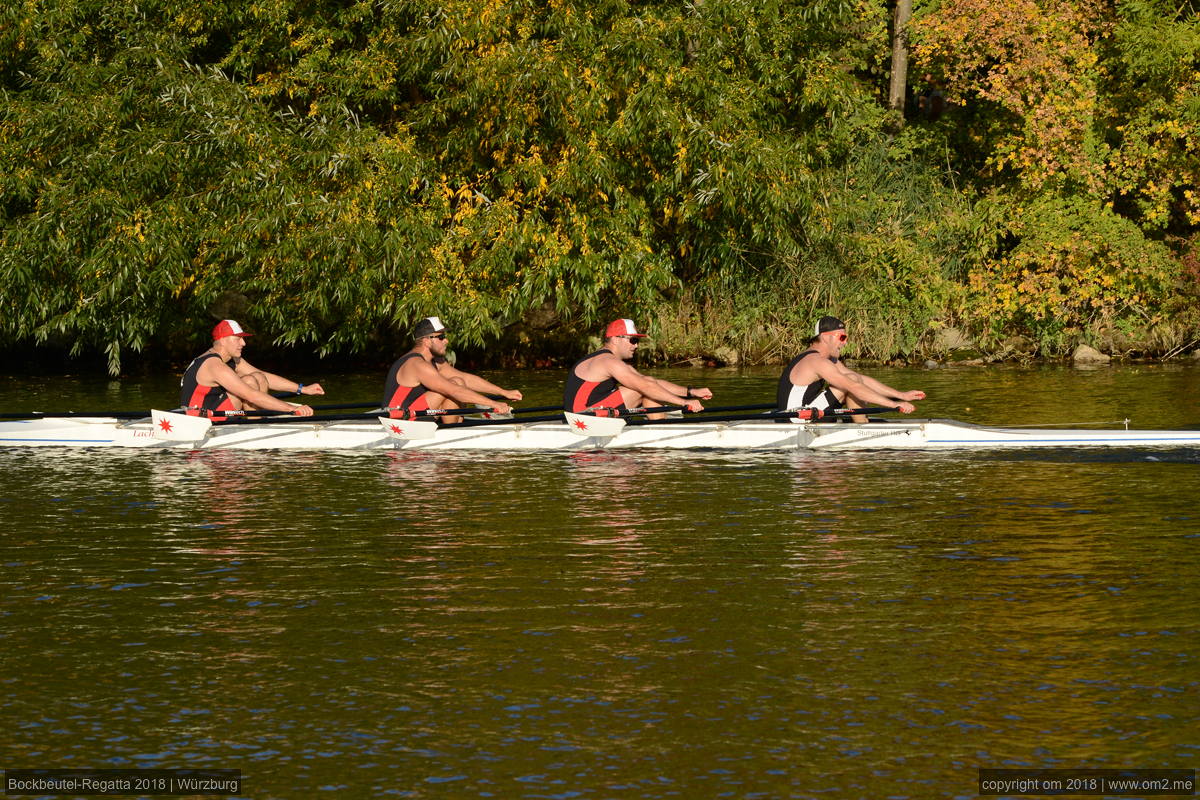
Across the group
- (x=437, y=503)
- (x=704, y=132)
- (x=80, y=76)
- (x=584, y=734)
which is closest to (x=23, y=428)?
(x=437, y=503)

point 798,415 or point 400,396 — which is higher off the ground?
point 400,396

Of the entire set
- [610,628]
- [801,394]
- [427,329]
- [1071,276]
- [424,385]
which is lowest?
[610,628]

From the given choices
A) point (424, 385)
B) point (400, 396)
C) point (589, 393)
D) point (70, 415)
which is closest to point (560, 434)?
point (589, 393)

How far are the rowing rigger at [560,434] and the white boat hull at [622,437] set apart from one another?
1 cm

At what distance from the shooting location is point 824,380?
68.6 feet

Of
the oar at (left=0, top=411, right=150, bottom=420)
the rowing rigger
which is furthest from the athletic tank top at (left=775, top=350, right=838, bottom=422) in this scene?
the oar at (left=0, top=411, right=150, bottom=420)

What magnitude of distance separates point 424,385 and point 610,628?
11226 millimetres

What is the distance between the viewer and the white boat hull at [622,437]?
20.1 meters

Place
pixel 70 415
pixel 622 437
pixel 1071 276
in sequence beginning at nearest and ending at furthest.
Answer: pixel 622 437
pixel 70 415
pixel 1071 276

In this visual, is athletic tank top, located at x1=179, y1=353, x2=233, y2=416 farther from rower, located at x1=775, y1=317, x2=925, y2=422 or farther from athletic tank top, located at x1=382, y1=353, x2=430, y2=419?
rower, located at x1=775, y1=317, x2=925, y2=422

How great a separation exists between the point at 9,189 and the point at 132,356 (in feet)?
27.7

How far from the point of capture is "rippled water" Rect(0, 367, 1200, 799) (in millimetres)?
8203

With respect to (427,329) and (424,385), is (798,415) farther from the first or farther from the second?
(427,329)

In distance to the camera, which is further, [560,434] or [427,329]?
[427,329]
